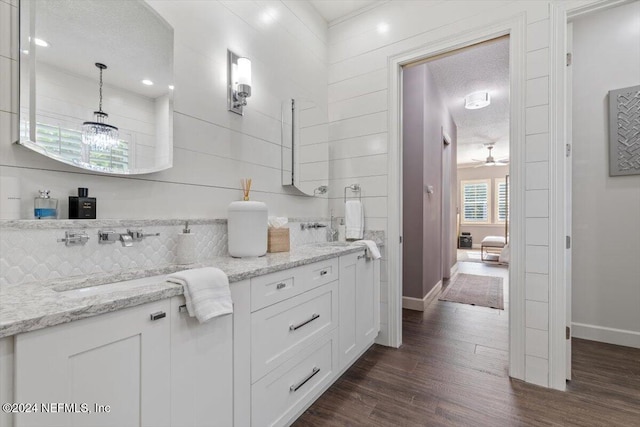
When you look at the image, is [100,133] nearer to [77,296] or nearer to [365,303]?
[77,296]

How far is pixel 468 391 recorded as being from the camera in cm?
184

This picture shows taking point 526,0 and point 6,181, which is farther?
point 526,0

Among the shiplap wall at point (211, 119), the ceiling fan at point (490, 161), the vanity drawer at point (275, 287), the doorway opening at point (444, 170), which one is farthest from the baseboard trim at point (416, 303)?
the ceiling fan at point (490, 161)

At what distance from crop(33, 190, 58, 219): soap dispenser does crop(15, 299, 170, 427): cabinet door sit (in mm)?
579

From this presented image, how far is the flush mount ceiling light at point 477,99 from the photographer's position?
4.20m

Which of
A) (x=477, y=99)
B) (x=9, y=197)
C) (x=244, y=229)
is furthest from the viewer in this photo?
(x=477, y=99)

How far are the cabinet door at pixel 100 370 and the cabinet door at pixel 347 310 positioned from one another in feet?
3.84

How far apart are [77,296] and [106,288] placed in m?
0.17

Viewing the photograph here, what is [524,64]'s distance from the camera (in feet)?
6.44

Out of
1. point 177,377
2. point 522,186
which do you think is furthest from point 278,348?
point 522,186

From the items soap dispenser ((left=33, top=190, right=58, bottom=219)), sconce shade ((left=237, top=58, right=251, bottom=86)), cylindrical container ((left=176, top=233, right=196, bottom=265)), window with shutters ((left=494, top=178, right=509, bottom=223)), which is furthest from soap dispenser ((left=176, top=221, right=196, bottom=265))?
window with shutters ((left=494, top=178, right=509, bottom=223))

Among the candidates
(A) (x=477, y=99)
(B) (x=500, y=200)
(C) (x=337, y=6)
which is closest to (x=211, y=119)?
(C) (x=337, y=6)

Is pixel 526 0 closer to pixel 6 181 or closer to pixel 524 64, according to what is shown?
pixel 524 64

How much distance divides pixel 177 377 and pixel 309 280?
2.57 feet
